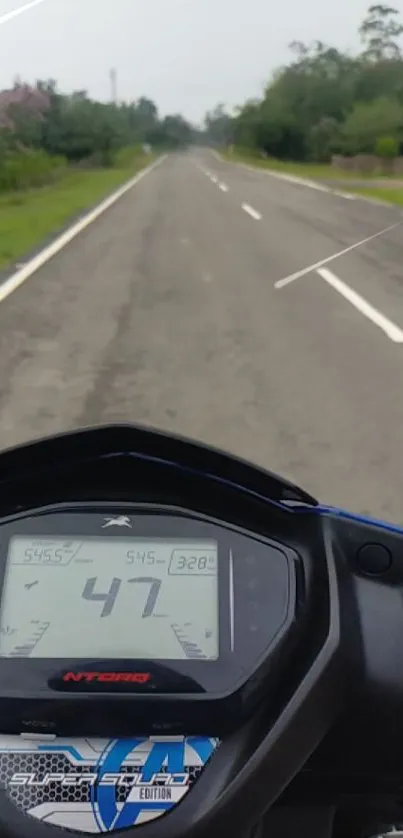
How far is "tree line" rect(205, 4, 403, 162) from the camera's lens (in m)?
2.84

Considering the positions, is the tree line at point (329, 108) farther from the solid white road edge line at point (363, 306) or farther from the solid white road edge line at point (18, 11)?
the solid white road edge line at point (363, 306)

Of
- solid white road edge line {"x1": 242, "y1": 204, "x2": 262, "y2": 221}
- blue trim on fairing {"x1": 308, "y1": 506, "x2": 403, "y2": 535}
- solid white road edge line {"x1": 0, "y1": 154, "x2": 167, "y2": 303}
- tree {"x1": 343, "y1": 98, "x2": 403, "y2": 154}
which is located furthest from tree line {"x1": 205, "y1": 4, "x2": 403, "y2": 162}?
solid white road edge line {"x1": 242, "y1": 204, "x2": 262, "y2": 221}

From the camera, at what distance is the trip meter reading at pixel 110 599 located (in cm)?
161

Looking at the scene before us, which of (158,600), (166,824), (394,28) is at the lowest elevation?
(166,824)

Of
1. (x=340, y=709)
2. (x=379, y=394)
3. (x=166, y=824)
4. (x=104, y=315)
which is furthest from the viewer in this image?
(x=104, y=315)

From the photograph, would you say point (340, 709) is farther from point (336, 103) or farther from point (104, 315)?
point (104, 315)

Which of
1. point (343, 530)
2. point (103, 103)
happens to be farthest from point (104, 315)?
point (343, 530)

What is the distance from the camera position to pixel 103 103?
301 centimetres

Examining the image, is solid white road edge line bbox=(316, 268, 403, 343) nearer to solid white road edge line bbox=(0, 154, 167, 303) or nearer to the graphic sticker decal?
solid white road edge line bbox=(0, 154, 167, 303)

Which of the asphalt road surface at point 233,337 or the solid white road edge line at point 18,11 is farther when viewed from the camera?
the asphalt road surface at point 233,337

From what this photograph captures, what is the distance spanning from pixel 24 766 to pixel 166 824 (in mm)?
210

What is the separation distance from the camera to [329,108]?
296 centimetres

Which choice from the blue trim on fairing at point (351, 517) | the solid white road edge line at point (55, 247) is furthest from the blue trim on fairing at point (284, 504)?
the solid white road edge line at point (55, 247)

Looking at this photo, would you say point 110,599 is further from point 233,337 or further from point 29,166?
point 233,337
